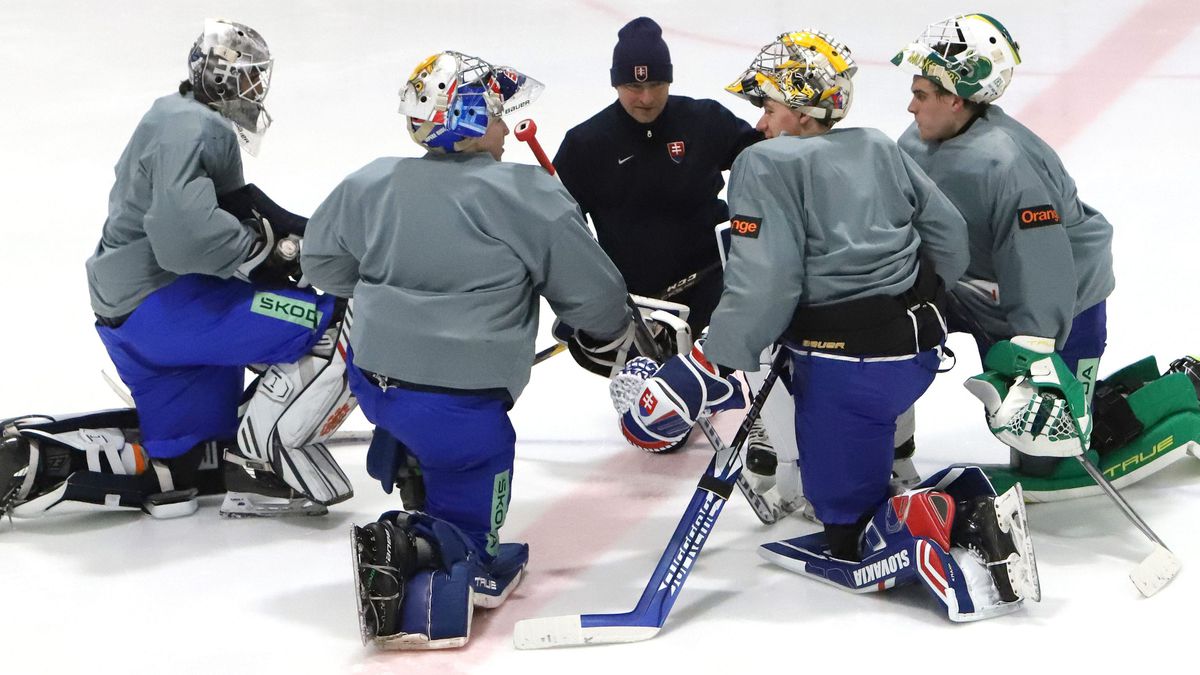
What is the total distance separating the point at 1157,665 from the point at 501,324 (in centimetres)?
151

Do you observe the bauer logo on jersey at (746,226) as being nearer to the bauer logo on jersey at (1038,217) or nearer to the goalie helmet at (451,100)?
the goalie helmet at (451,100)

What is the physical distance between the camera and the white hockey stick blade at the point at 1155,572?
10.3ft

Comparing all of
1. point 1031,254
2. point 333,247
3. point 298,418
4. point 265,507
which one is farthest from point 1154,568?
point 265,507

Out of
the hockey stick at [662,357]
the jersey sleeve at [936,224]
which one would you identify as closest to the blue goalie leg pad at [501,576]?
the hockey stick at [662,357]

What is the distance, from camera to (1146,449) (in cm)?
377

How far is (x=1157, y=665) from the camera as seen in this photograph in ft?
9.12

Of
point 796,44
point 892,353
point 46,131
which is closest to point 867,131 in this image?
point 796,44

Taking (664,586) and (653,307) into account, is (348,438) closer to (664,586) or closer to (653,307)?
(653,307)

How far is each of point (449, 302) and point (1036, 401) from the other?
1.41 meters

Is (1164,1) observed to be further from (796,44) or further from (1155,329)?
(796,44)

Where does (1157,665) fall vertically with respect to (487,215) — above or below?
below

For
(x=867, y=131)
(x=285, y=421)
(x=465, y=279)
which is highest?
(x=867, y=131)

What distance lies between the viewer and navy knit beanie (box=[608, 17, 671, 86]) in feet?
13.0

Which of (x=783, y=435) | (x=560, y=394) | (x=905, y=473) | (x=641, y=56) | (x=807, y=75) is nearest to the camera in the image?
(x=807, y=75)
